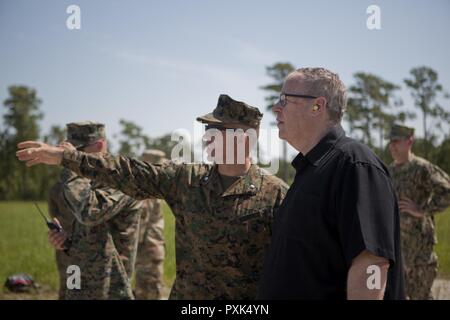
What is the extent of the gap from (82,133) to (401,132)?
173 inches

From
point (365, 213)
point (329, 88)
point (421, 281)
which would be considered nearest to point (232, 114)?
point (329, 88)

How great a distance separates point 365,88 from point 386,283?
1221 inches

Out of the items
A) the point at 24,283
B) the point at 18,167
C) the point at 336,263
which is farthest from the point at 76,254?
the point at 18,167

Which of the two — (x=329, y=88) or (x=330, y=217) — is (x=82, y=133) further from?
(x=330, y=217)

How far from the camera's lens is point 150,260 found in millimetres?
7711

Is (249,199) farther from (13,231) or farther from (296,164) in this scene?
(13,231)

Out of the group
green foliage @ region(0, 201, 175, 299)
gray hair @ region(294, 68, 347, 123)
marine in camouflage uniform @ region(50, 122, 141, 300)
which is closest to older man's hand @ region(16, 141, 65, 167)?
marine in camouflage uniform @ region(50, 122, 141, 300)

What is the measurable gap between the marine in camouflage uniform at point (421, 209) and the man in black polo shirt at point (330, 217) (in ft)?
14.7

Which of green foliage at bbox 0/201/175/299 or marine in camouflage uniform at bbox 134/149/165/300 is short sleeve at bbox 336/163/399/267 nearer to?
marine in camouflage uniform at bbox 134/149/165/300

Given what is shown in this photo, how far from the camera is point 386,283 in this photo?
2.05m

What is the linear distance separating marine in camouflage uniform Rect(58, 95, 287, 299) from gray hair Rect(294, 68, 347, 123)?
0.80m

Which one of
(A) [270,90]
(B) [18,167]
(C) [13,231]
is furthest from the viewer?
(B) [18,167]

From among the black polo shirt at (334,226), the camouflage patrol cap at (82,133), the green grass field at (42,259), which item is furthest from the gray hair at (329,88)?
the green grass field at (42,259)
